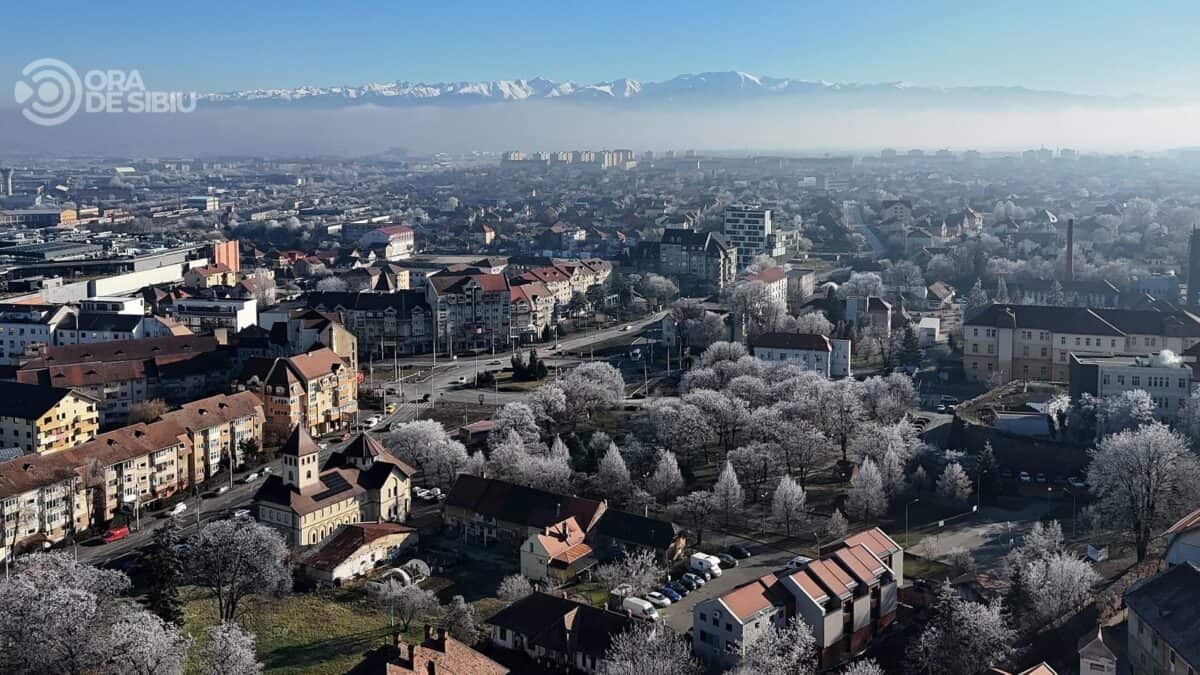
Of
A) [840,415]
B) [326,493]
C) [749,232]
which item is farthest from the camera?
[749,232]

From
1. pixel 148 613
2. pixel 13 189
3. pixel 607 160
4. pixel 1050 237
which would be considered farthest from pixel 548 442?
pixel 607 160

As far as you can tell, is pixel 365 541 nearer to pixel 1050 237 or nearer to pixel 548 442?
pixel 548 442

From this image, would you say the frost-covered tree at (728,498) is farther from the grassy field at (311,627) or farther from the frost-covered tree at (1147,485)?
the frost-covered tree at (1147,485)

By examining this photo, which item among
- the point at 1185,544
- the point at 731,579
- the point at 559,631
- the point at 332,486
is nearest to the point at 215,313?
the point at 332,486

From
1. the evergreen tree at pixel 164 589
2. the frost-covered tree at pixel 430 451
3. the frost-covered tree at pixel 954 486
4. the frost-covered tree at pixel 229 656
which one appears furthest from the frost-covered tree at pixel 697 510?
the evergreen tree at pixel 164 589

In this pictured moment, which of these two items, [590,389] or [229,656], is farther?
[590,389]

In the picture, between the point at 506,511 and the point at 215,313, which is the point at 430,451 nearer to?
the point at 506,511
